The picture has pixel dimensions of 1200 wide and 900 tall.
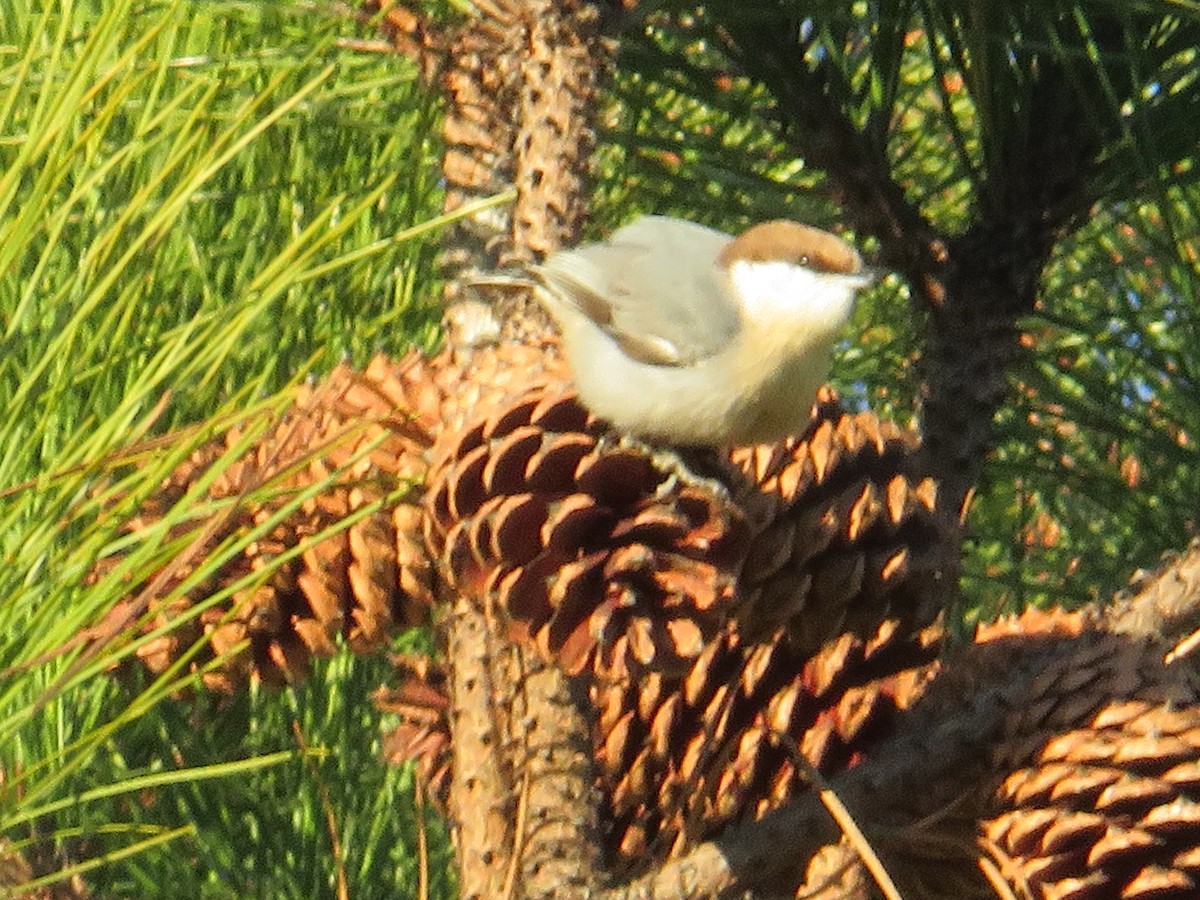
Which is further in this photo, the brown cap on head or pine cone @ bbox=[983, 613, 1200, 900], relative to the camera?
the brown cap on head

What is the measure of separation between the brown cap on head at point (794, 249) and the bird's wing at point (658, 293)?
0.02 meters

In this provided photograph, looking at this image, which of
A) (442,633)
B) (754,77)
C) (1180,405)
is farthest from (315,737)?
(1180,405)

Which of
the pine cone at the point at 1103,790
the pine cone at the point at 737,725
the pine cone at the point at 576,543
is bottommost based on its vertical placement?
the pine cone at the point at 1103,790

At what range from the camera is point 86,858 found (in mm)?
977

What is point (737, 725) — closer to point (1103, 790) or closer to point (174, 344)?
point (1103, 790)

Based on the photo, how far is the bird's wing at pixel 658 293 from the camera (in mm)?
1067

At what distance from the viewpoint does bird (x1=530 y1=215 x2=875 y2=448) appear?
3.04 ft

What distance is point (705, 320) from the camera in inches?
46.3

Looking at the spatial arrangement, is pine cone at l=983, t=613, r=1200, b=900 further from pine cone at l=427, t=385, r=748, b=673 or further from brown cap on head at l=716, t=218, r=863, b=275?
brown cap on head at l=716, t=218, r=863, b=275

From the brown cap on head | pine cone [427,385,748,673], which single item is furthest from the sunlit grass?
the brown cap on head

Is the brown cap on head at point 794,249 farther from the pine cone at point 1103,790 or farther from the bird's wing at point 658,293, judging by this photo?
the pine cone at point 1103,790

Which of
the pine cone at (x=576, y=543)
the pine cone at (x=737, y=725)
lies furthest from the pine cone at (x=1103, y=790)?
the pine cone at (x=576, y=543)

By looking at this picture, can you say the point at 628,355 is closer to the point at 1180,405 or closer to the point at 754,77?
the point at 754,77

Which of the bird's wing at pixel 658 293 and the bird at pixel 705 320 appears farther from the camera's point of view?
the bird's wing at pixel 658 293
